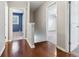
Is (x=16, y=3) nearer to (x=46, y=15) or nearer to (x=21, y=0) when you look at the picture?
(x=21, y=0)

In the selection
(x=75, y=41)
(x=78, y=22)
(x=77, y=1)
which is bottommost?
(x=75, y=41)

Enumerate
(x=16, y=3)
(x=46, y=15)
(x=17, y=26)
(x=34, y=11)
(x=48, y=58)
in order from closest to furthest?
(x=48, y=58) < (x=46, y=15) < (x=16, y=3) < (x=34, y=11) < (x=17, y=26)

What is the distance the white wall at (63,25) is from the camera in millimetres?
3719

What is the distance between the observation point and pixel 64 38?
384cm

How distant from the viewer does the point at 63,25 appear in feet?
12.8

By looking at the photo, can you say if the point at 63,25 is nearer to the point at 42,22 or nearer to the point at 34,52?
the point at 34,52

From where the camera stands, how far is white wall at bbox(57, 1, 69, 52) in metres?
3.72

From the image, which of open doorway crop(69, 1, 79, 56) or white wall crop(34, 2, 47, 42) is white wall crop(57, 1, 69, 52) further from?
white wall crop(34, 2, 47, 42)

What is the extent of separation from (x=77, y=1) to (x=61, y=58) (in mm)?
1892

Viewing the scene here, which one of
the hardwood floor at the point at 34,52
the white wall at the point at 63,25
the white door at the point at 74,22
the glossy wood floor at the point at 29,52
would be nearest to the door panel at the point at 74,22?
the white door at the point at 74,22

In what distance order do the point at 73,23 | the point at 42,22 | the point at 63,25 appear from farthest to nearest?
the point at 42,22 < the point at 63,25 < the point at 73,23

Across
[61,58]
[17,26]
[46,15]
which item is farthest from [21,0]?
[17,26]

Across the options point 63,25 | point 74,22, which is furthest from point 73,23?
point 63,25

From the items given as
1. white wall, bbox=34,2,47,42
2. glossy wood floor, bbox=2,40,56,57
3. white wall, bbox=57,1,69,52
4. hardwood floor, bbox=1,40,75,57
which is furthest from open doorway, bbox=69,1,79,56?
white wall, bbox=34,2,47,42
